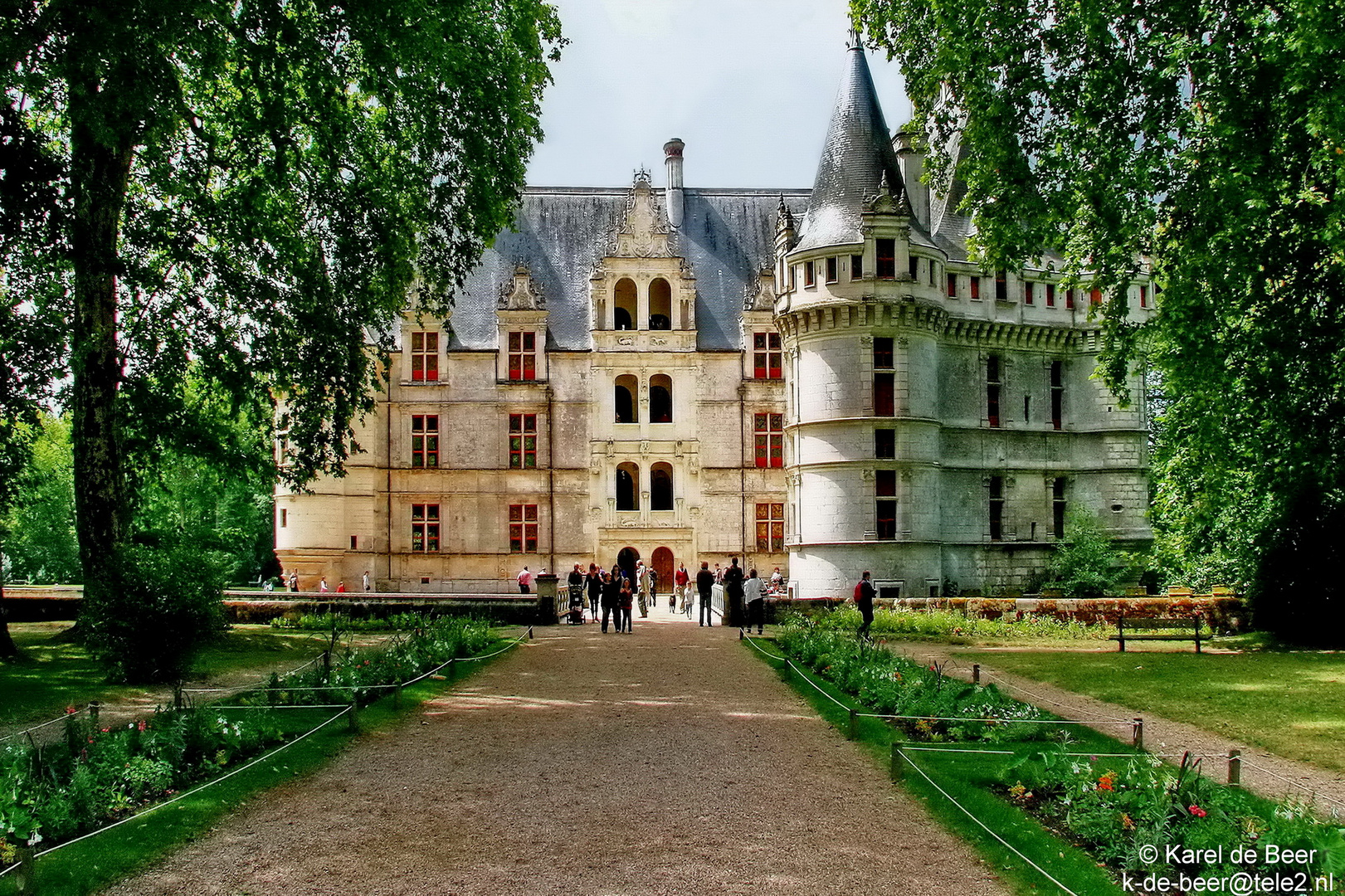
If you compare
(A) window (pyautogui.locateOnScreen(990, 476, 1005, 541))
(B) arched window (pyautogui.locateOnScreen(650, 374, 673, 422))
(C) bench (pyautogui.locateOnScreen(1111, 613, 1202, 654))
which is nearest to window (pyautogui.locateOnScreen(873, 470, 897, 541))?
(A) window (pyautogui.locateOnScreen(990, 476, 1005, 541))

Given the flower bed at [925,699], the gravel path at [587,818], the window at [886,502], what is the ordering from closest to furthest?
the gravel path at [587,818] → the flower bed at [925,699] → the window at [886,502]

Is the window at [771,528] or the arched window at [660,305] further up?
the arched window at [660,305]

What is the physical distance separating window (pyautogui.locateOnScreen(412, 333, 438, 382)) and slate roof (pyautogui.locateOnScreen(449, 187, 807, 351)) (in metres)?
0.69

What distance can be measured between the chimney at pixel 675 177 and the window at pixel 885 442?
47.6ft

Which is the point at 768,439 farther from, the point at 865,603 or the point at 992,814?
the point at 992,814

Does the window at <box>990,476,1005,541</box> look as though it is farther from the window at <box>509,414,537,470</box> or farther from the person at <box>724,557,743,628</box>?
the window at <box>509,414,537,470</box>

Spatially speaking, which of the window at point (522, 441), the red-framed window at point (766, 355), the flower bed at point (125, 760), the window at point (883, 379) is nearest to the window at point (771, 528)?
the red-framed window at point (766, 355)

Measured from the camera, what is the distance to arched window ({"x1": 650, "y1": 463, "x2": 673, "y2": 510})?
132ft

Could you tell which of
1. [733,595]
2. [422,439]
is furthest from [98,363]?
[422,439]

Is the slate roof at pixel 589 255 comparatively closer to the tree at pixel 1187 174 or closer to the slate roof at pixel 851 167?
the slate roof at pixel 851 167

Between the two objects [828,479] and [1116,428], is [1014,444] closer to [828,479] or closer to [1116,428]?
[1116,428]

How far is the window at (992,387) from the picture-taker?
35.5 meters

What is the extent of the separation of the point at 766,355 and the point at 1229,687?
25042 millimetres

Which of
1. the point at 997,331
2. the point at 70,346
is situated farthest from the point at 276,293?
the point at 997,331
